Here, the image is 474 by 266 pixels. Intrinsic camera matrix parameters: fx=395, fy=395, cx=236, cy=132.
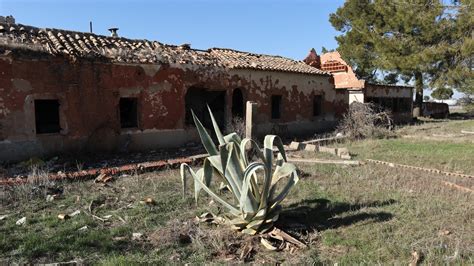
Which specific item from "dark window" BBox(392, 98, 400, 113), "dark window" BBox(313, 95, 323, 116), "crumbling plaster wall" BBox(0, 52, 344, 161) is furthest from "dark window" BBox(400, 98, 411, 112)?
"crumbling plaster wall" BBox(0, 52, 344, 161)

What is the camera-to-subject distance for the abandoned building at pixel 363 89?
23.2m

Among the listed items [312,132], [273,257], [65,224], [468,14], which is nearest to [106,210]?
[65,224]

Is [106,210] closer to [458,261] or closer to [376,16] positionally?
[458,261]

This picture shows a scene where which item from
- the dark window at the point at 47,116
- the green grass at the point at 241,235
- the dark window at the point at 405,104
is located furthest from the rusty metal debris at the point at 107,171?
the dark window at the point at 405,104

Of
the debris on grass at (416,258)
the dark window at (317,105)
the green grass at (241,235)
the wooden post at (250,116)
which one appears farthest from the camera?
the dark window at (317,105)

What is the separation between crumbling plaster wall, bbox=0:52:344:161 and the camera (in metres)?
10.7

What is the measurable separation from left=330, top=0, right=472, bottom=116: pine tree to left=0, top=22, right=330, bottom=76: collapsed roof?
41.9 ft

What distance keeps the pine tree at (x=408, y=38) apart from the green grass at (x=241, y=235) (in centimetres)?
1944

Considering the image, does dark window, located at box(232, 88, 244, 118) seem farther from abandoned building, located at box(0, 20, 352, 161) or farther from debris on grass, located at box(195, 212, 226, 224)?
debris on grass, located at box(195, 212, 226, 224)

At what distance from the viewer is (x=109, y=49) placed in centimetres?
1292

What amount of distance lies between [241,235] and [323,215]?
1590 mm

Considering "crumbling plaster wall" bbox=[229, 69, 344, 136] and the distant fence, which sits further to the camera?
the distant fence

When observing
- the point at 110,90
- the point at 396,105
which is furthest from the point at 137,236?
the point at 396,105

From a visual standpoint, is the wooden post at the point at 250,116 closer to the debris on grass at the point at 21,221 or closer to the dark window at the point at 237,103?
the debris on grass at the point at 21,221
